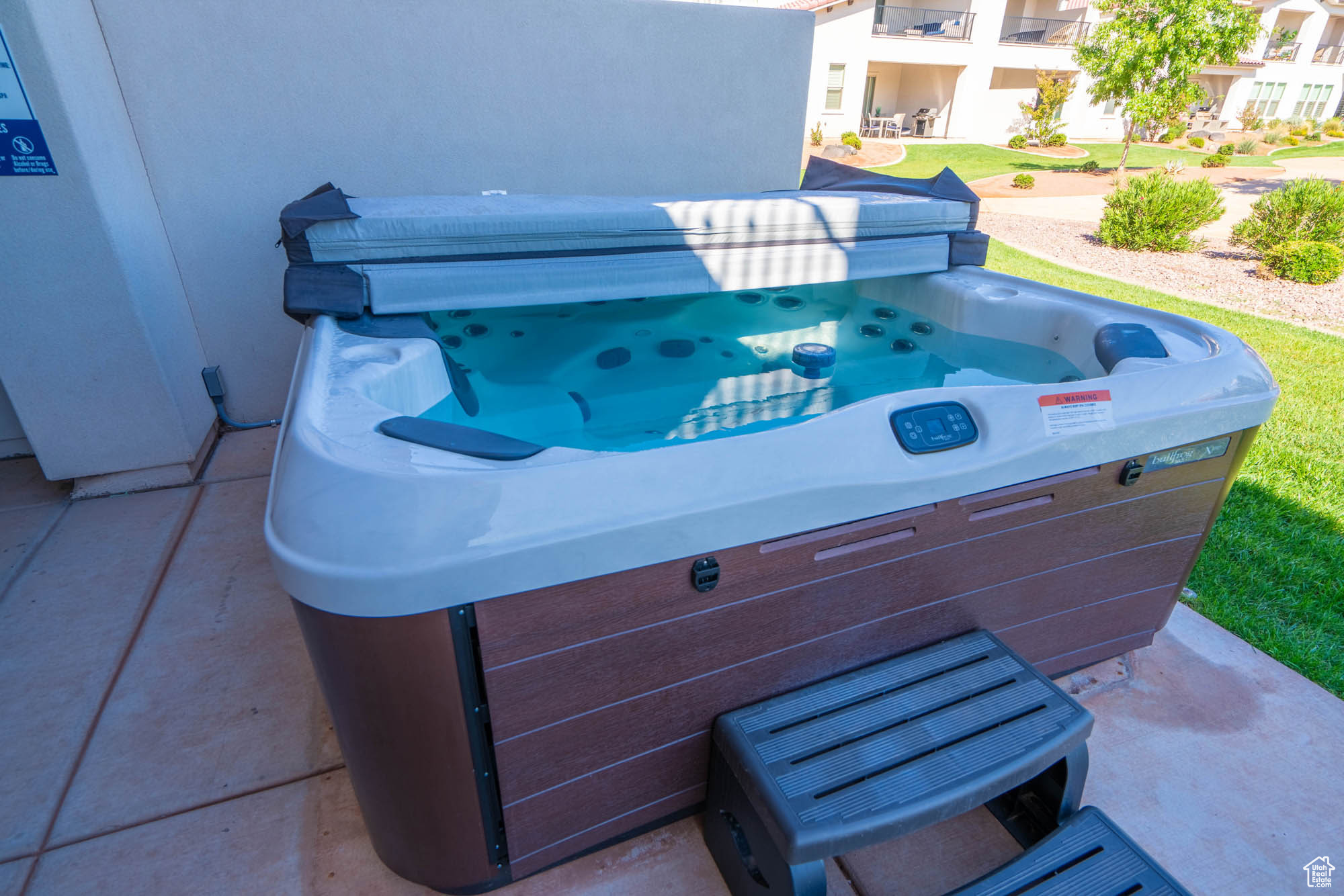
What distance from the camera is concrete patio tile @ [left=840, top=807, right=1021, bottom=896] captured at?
1198 mm

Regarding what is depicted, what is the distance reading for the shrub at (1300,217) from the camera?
5723mm

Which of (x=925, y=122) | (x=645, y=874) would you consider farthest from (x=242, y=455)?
(x=925, y=122)

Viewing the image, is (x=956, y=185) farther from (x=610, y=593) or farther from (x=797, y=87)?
(x=610, y=593)

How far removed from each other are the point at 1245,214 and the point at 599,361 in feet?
34.5

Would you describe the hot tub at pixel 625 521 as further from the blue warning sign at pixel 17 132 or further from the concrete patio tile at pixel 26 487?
the concrete patio tile at pixel 26 487

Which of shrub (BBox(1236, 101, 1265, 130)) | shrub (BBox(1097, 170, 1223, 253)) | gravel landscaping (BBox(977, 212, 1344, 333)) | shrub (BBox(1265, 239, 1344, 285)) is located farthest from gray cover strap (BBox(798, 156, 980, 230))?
shrub (BBox(1236, 101, 1265, 130))

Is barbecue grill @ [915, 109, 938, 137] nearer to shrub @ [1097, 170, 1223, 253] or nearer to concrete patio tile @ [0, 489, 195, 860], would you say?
shrub @ [1097, 170, 1223, 253]

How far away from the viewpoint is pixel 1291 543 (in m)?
2.15

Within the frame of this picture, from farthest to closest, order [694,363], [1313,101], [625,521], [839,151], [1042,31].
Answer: [1313,101]
[1042,31]
[839,151]
[694,363]
[625,521]

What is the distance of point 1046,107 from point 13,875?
20.8m

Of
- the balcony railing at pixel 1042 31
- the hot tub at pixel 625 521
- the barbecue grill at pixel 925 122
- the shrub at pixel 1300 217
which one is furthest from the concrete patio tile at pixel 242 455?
the balcony railing at pixel 1042 31

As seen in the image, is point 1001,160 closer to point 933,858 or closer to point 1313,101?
point 933,858

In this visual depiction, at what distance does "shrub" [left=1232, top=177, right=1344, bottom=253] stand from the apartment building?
11.3m

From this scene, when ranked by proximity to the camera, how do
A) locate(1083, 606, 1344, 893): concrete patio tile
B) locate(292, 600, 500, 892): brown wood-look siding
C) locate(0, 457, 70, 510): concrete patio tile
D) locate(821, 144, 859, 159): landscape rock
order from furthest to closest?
1. locate(821, 144, 859, 159): landscape rock
2. locate(0, 457, 70, 510): concrete patio tile
3. locate(1083, 606, 1344, 893): concrete patio tile
4. locate(292, 600, 500, 892): brown wood-look siding
